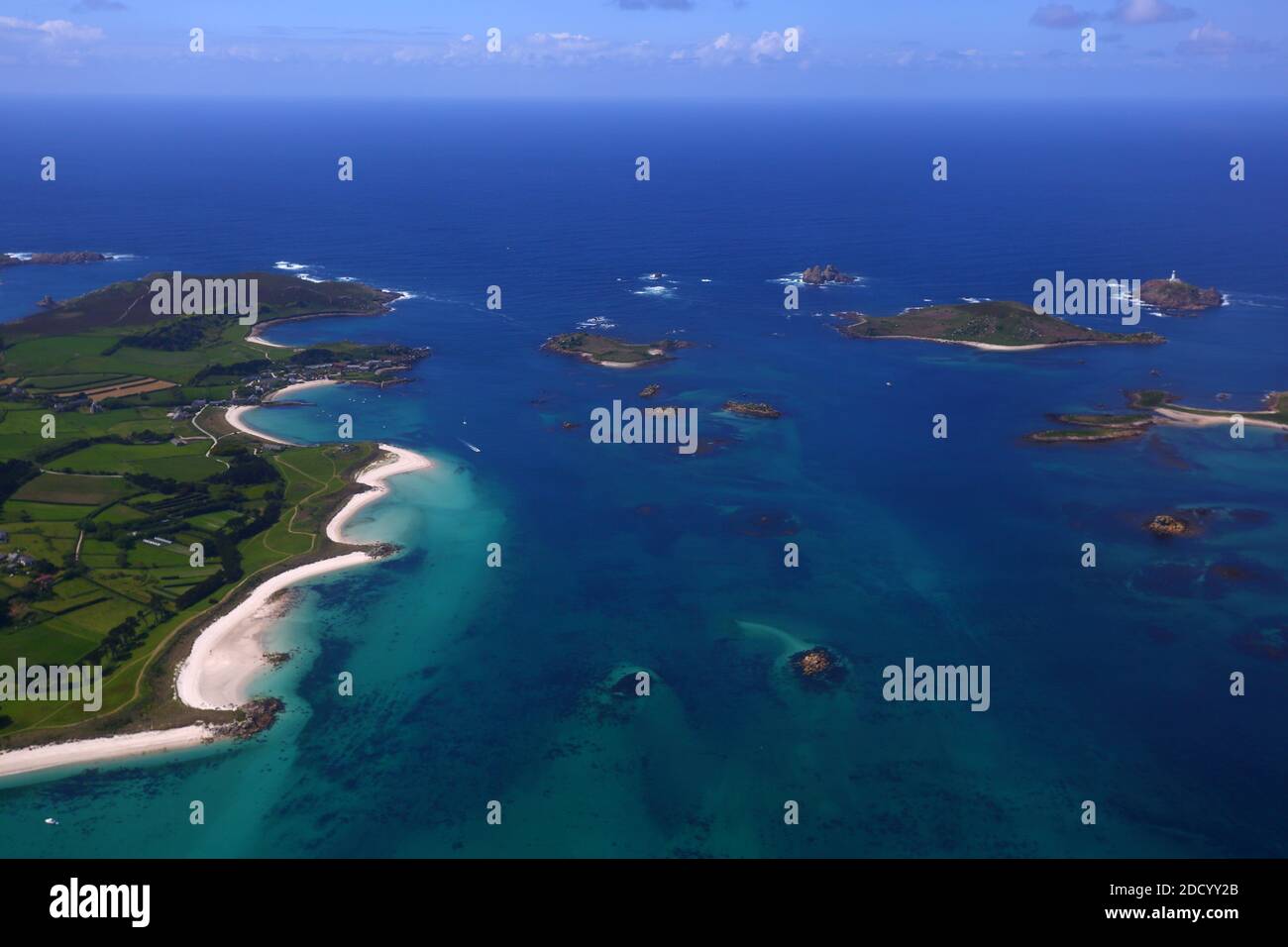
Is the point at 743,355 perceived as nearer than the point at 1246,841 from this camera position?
No

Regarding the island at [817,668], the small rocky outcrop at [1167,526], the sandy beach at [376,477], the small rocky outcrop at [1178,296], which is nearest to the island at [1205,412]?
the small rocky outcrop at [1167,526]

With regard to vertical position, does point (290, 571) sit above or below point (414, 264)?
below

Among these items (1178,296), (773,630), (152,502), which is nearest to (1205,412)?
(1178,296)

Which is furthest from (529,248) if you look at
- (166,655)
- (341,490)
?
(166,655)

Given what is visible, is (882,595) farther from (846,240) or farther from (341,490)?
(846,240)

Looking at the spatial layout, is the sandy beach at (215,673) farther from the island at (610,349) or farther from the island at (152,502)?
the island at (610,349)

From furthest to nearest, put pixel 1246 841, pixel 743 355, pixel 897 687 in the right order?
pixel 743 355 → pixel 897 687 → pixel 1246 841

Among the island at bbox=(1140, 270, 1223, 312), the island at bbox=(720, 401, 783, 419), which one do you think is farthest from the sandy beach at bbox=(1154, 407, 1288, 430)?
the island at bbox=(1140, 270, 1223, 312)
